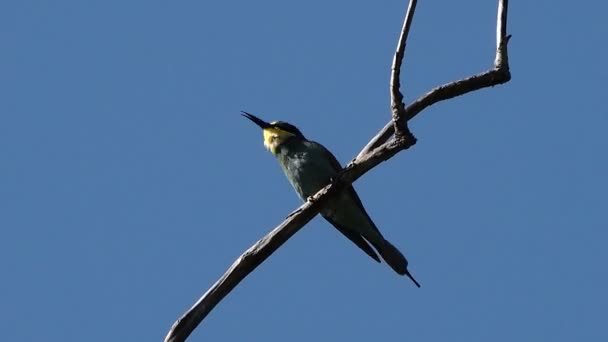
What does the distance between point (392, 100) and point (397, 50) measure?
278 millimetres

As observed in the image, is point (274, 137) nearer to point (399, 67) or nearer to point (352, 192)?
point (352, 192)

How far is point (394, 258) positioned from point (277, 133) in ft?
5.22

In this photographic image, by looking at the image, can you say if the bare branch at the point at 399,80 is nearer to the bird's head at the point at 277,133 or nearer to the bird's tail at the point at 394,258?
the bird's tail at the point at 394,258

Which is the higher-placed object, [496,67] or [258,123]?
[258,123]

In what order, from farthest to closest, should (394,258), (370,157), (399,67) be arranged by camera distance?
(394,258), (370,157), (399,67)

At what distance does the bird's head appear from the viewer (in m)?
8.15

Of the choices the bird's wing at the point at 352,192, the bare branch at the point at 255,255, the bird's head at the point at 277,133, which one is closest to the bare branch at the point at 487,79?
the bare branch at the point at 255,255

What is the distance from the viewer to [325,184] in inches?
300

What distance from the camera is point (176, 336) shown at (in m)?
5.54

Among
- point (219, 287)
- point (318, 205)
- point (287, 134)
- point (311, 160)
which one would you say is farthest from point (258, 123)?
point (219, 287)

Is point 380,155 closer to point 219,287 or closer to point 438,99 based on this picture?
point 438,99

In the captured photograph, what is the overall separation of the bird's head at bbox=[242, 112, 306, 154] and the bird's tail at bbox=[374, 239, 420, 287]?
128 centimetres

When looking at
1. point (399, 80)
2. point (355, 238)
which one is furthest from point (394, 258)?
point (399, 80)

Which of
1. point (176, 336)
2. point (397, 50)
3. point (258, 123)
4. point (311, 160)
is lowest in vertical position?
point (176, 336)
